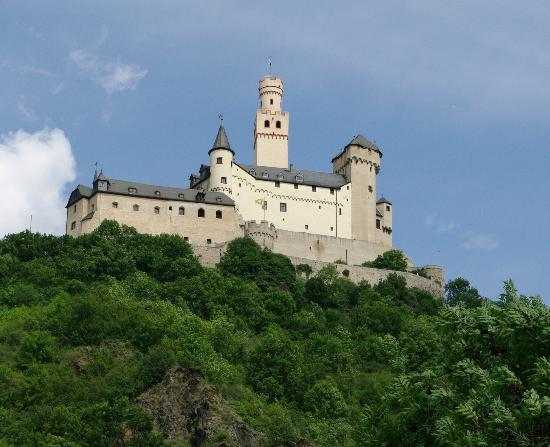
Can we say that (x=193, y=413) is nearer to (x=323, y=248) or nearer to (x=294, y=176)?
(x=323, y=248)

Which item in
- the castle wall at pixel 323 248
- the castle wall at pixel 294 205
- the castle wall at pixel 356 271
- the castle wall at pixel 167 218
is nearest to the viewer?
the castle wall at pixel 356 271

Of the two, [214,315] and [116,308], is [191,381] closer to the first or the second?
[116,308]

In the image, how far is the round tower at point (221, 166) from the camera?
8906cm

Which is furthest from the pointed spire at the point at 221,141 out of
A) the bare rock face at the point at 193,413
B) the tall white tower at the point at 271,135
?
the bare rock face at the point at 193,413

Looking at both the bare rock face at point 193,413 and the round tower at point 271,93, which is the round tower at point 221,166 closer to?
the round tower at point 271,93

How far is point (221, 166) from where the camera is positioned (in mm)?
90062

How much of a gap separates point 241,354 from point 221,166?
Answer: 97.4ft

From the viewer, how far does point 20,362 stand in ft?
185

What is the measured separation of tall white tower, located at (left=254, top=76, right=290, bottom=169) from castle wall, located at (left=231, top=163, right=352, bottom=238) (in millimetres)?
6233

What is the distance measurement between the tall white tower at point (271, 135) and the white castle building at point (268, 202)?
10cm

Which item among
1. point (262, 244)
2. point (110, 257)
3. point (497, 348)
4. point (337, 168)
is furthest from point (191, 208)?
point (497, 348)

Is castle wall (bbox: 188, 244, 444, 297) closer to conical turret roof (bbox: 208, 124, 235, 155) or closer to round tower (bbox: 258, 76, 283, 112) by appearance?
conical turret roof (bbox: 208, 124, 235, 155)

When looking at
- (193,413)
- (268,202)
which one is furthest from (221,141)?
(193,413)

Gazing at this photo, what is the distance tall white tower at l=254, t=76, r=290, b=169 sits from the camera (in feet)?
322
